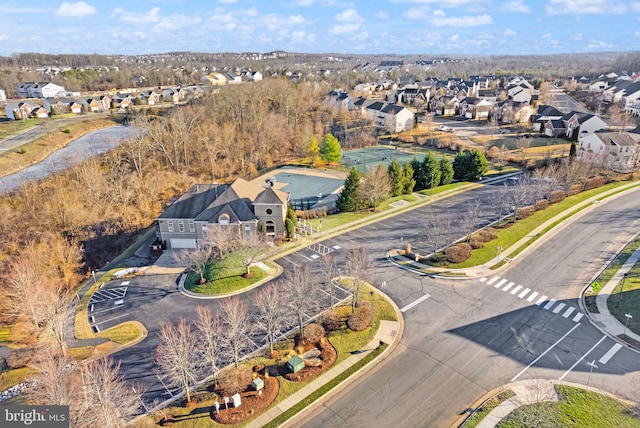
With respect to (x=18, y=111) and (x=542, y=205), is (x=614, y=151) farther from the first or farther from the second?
(x=18, y=111)

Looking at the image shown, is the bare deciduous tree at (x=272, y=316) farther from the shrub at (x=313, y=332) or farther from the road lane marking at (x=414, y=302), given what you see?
the road lane marking at (x=414, y=302)

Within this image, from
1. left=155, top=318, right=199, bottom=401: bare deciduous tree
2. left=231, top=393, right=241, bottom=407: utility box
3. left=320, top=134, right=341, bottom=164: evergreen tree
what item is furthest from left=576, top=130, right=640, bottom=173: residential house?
left=155, top=318, right=199, bottom=401: bare deciduous tree

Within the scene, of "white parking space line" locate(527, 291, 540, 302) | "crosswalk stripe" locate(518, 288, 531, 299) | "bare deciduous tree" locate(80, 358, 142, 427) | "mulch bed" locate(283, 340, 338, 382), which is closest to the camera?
"bare deciduous tree" locate(80, 358, 142, 427)

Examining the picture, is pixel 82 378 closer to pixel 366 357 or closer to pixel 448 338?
pixel 366 357

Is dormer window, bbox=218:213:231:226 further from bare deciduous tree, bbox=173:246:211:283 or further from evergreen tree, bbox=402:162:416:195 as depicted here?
evergreen tree, bbox=402:162:416:195

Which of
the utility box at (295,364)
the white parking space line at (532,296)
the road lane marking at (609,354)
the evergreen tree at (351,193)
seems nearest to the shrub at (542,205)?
the white parking space line at (532,296)
